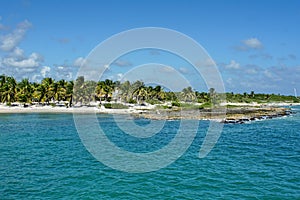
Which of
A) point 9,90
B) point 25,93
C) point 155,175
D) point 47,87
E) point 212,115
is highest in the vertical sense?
point 47,87

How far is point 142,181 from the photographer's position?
22641 millimetres

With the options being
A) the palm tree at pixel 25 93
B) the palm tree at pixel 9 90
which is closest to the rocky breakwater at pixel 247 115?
the palm tree at pixel 25 93

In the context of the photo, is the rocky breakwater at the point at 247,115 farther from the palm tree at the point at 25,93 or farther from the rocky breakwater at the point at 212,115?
the palm tree at the point at 25,93

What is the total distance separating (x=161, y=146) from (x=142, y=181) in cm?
1636

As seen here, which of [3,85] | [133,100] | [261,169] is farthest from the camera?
[133,100]

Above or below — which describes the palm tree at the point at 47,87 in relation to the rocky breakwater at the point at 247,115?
above

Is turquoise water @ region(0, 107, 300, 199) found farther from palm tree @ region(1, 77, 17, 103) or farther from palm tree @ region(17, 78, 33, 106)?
palm tree @ region(1, 77, 17, 103)

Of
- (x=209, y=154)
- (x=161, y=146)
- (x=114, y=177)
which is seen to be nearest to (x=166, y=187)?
(x=114, y=177)

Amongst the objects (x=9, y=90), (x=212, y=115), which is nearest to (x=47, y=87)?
(x=9, y=90)

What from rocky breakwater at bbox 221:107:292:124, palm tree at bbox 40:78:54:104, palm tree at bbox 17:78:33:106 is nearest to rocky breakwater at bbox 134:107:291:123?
rocky breakwater at bbox 221:107:292:124

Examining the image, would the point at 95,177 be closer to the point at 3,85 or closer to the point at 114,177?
the point at 114,177

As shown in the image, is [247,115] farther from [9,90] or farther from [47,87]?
[9,90]

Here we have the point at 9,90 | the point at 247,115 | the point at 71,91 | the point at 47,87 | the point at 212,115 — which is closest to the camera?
the point at 212,115

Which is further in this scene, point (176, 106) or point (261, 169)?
point (176, 106)
